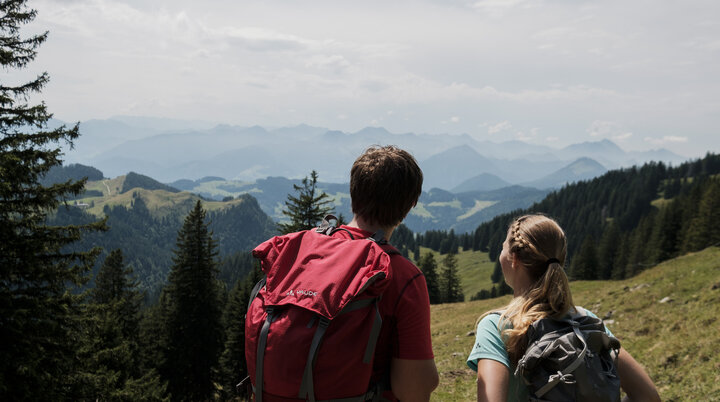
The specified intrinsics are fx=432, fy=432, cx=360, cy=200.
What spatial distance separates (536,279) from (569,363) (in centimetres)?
68

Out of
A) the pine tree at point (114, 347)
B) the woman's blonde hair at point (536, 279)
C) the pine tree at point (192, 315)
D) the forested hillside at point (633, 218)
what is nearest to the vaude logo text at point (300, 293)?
the woman's blonde hair at point (536, 279)

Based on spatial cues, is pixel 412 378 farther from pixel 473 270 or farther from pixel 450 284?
pixel 473 270

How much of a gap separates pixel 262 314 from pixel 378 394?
3.42 ft

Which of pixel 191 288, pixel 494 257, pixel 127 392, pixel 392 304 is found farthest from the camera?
pixel 494 257

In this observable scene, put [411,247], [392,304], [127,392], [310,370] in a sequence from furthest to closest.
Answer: [411,247], [127,392], [392,304], [310,370]

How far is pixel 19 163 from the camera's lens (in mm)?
10992

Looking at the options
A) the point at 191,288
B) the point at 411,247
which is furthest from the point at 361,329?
the point at 411,247

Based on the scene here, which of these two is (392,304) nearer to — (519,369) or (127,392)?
(519,369)

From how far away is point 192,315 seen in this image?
1259 inches

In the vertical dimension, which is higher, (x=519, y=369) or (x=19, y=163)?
(x=19, y=163)

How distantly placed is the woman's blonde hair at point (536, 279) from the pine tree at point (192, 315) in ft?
102

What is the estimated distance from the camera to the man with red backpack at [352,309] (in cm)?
290

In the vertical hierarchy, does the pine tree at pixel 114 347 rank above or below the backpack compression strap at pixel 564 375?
below

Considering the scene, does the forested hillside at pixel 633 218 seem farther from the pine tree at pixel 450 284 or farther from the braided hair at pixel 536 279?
the braided hair at pixel 536 279
